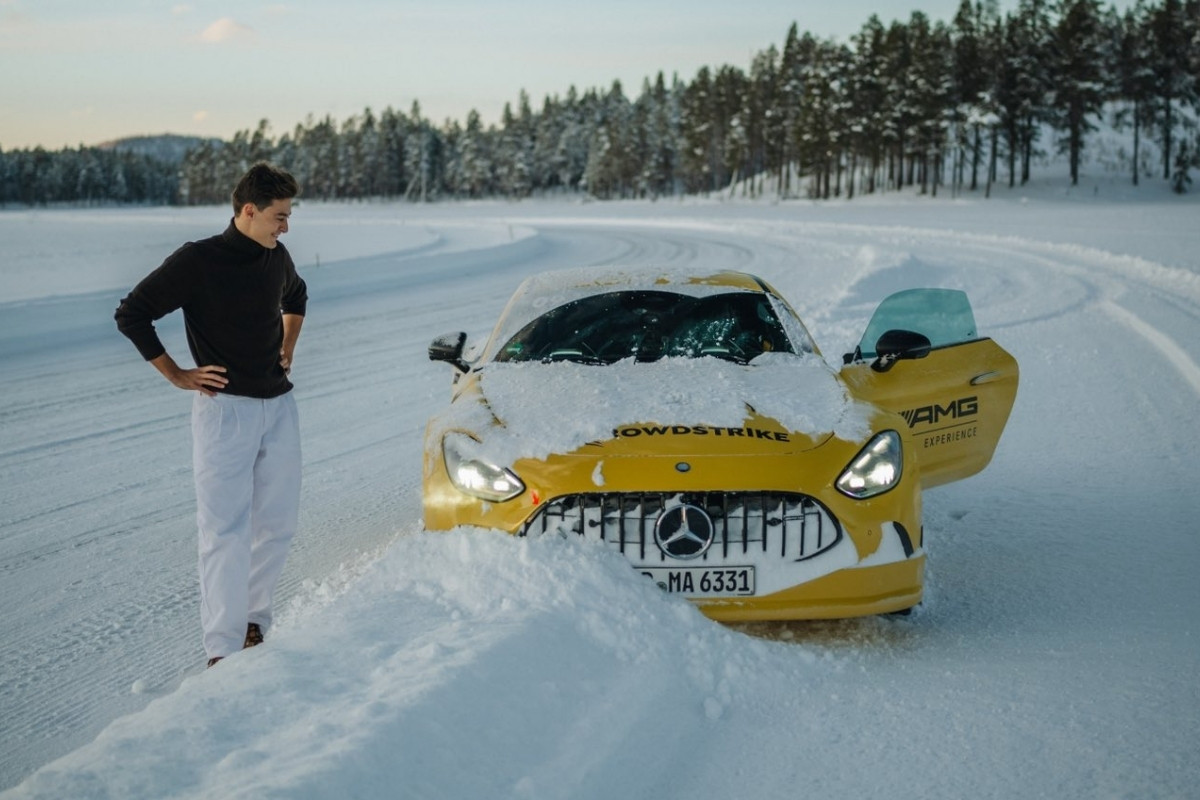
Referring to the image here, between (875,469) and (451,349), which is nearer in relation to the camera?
(875,469)

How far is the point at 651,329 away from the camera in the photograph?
4.76m

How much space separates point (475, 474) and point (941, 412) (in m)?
2.29

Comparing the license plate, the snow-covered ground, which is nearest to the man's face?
the snow-covered ground

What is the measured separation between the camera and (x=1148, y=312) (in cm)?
1237

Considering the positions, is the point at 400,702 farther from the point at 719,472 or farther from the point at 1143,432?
the point at 1143,432

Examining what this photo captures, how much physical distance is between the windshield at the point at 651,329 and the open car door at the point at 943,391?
465 millimetres

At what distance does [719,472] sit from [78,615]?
2.78m

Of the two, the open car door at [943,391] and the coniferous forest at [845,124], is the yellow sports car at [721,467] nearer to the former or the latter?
the open car door at [943,391]

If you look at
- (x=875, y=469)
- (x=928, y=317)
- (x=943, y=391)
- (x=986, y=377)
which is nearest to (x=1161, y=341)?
(x=928, y=317)

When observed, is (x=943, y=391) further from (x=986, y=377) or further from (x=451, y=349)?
(x=451, y=349)

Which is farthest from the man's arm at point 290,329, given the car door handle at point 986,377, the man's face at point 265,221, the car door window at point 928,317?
the car door handle at point 986,377

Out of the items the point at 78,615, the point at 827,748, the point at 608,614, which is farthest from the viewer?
the point at 78,615

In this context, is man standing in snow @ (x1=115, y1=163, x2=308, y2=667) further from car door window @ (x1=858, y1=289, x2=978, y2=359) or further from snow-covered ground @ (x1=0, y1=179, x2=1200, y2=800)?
car door window @ (x1=858, y1=289, x2=978, y2=359)

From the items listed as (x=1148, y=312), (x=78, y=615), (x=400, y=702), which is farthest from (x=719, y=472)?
(x=1148, y=312)
